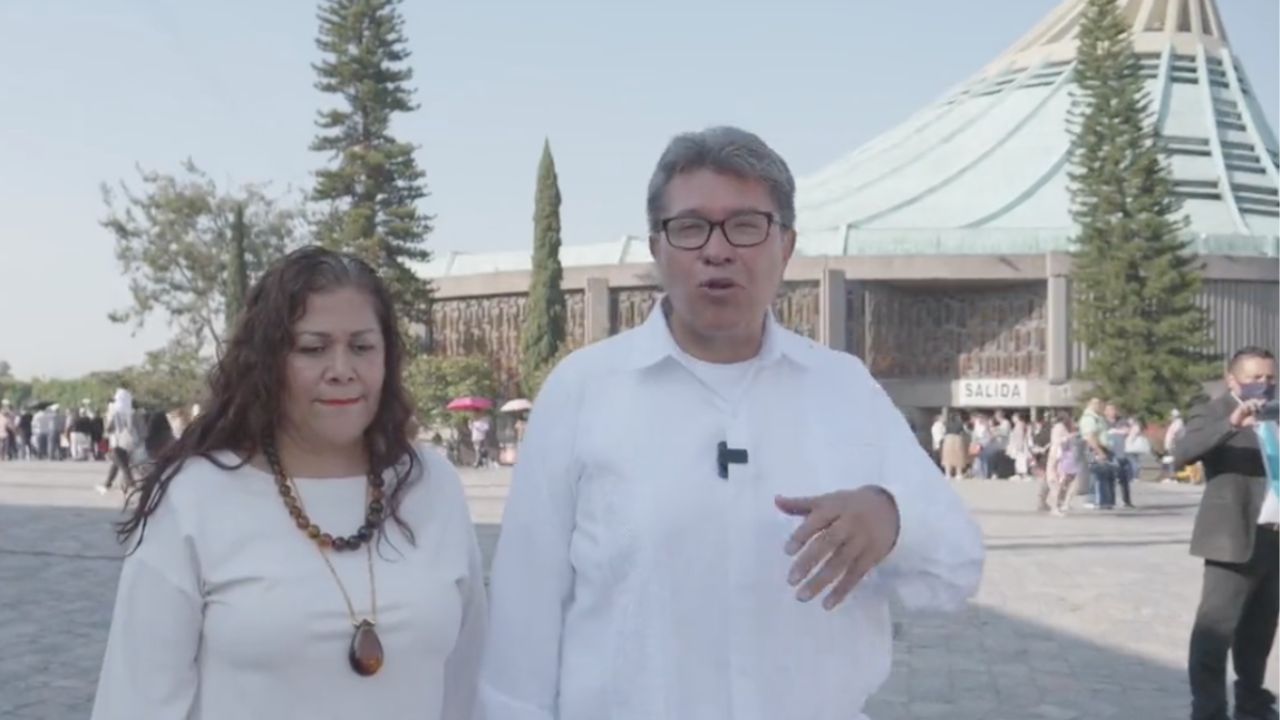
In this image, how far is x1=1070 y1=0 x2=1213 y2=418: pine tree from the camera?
33.8 m

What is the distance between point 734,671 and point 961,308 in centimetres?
4157

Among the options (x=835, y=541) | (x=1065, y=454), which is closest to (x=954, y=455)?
(x=1065, y=454)

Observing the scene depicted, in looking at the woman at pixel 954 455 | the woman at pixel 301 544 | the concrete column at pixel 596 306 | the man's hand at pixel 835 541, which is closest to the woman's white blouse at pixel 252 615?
the woman at pixel 301 544

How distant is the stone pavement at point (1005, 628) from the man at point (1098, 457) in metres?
1.89

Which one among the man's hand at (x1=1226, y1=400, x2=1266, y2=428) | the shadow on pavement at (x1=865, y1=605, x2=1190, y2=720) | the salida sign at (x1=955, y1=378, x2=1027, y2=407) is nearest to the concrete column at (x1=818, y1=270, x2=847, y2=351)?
the salida sign at (x1=955, y1=378, x2=1027, y2=407)

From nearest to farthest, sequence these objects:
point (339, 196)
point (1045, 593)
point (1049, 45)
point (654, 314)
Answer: point (654, 314)
point (1045, 593)
point (339, 196)
point (1049, 45)

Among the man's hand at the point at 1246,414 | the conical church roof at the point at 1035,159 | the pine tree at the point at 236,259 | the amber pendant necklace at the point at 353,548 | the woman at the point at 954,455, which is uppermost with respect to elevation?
the conical church roof at the point at 1035,159

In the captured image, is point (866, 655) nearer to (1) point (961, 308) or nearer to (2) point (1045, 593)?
(2) point (1045, 593)

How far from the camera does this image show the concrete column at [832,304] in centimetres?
4078

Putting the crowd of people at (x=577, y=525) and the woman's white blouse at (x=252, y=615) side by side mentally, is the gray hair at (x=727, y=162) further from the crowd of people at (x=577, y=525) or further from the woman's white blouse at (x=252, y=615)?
the woman's white blouse at (x=252, y=615)

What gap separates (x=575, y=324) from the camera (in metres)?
43.0

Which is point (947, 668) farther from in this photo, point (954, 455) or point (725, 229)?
point (954, 455)

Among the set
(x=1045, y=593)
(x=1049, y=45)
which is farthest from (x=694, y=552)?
(x=1049, y=45)

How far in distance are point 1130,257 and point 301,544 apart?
111 feet
